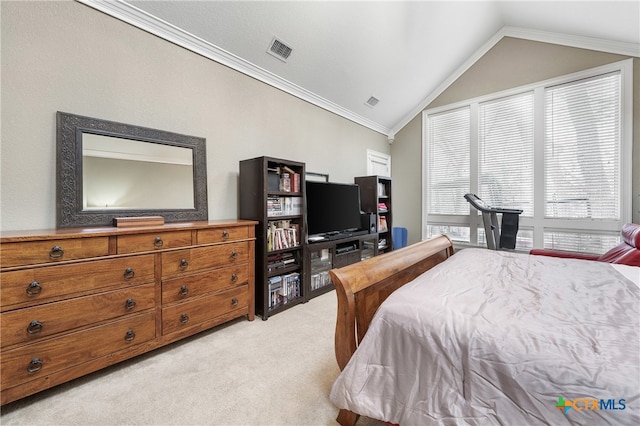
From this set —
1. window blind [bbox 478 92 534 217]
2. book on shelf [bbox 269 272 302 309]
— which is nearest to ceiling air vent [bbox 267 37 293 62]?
book on shelf [bbox 269 272 302 309]

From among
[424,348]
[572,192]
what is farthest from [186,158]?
[572,192]

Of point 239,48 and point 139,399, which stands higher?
point 239,48

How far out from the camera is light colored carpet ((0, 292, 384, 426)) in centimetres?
136

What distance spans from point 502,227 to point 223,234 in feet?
11.9

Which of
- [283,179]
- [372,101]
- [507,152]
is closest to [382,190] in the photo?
[372,101]

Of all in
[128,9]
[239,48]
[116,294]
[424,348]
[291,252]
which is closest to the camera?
[424,348]

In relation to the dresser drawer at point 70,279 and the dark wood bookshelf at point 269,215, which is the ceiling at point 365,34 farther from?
the dresser drawer at point 70,279

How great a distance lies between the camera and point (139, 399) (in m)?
1.49

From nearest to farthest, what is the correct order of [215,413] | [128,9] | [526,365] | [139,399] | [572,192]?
[526,365], [215,413], [139,399], [128,9], [572,192]

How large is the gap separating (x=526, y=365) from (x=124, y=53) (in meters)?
3.16

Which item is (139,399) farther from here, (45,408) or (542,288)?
(542,288)

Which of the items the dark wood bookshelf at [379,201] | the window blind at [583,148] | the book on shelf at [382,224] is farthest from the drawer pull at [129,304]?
the window blind at [583,148]

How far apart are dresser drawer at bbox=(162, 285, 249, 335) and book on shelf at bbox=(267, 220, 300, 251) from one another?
0.51 meters

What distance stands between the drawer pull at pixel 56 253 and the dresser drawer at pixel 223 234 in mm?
802
